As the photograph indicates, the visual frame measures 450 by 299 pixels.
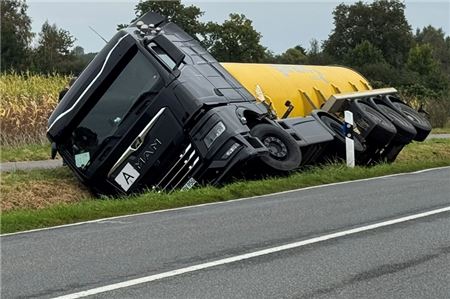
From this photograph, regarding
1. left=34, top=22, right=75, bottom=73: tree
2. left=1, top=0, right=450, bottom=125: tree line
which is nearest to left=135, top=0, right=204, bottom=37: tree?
left=1, top=0, right=450, bottom=125: tree line

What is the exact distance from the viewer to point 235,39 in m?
75.9

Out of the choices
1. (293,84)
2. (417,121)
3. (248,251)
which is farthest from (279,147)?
(248,251)

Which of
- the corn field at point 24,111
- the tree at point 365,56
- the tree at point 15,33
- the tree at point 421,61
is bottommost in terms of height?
the tree at point 15,33

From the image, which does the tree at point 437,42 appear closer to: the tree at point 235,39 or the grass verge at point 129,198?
the tree at point 235,39

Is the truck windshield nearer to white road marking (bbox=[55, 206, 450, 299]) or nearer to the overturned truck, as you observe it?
the overturned truck

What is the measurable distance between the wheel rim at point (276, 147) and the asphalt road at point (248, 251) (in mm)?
2503

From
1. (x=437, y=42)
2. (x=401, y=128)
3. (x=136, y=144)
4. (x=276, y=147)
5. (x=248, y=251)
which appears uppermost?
(x=437, y=42)

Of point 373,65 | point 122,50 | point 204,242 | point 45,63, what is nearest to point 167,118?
point 122,50

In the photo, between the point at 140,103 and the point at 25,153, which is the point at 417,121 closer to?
the point at 140,103

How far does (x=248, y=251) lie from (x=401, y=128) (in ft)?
28.7

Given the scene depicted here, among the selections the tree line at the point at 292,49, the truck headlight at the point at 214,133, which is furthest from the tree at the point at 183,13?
the truck headlight at the point at 214,133

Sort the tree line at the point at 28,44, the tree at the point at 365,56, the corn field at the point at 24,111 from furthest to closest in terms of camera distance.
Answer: the tree at the point at 365,56
the tree line at the point at 28,44
the corn field at the point at 24,111

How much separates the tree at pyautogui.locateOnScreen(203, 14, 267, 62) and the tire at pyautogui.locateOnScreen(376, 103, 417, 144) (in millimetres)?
61017

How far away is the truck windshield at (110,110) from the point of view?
11.1 m
